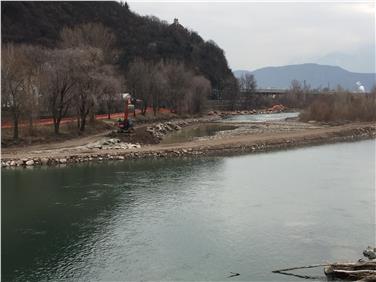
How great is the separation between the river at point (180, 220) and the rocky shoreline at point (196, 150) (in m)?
1.57

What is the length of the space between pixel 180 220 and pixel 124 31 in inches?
4322

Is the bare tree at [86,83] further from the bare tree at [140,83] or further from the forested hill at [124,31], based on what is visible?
the forested hill at [124,31]

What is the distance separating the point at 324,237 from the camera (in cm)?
1959

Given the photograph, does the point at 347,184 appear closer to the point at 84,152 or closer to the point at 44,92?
the point at 84,152

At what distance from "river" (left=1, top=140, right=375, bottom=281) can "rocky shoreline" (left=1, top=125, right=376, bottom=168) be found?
1.57m

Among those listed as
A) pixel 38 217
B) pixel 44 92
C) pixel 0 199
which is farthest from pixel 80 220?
pixel 44 92

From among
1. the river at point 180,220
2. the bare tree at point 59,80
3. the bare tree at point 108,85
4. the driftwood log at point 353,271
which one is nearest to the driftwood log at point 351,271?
the driftwood log at point 353,271

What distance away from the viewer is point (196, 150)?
4303 centimetres

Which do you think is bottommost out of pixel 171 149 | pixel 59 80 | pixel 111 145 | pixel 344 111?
pixel 171 149

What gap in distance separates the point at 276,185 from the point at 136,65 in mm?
52999

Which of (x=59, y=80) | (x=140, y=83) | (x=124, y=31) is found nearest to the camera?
(x=59, y=80)

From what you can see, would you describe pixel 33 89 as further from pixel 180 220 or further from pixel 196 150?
pixel 180 220

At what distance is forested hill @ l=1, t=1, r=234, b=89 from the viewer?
101625 mm

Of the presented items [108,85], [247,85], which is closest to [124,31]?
[247,85]
